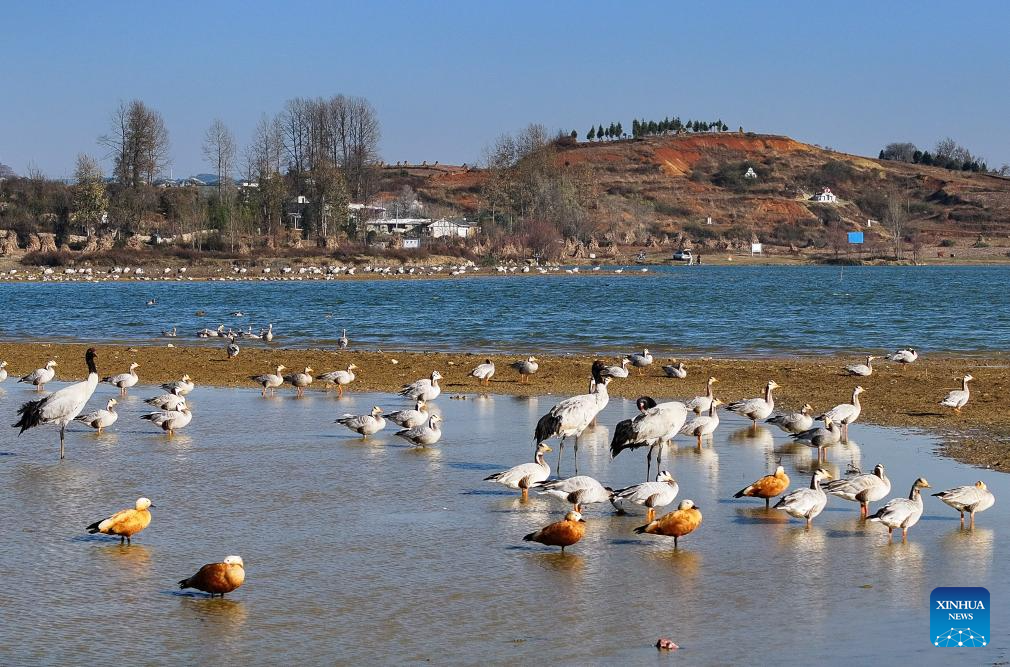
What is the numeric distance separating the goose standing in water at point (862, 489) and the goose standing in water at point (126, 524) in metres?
→ 6.82

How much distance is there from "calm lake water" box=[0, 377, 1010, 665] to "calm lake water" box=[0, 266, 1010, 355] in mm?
19236

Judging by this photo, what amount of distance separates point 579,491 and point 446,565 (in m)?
2.17

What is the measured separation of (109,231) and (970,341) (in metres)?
100.0

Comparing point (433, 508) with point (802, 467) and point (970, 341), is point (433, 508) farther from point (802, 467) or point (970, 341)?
point (970, 341)

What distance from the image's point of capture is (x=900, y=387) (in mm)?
22453

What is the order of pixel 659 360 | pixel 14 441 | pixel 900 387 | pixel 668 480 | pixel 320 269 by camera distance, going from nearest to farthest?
pixel 668 480 → pixel 14 441 → pixel 900 387 → pixel 659 360 → pixel 320 269

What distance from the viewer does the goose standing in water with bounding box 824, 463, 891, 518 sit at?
466 inches

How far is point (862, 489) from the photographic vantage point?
11844mm

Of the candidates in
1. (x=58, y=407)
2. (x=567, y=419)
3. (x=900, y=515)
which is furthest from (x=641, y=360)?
(x=900, y=515)

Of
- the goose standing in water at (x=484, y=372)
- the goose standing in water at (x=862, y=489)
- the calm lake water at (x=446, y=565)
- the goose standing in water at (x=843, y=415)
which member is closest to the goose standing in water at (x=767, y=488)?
the calm lake water at (x=446, y=565)

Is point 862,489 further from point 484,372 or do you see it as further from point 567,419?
point 484,372

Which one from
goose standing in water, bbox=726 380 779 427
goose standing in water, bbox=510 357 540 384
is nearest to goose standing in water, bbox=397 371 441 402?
goose standing in water, bbox=510 357 540 384

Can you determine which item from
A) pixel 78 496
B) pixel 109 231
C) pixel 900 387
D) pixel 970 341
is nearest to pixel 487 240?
pixel 109 231

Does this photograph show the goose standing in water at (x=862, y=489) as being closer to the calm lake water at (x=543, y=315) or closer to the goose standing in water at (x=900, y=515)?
the goose standing in water at (x=900, y=515)
